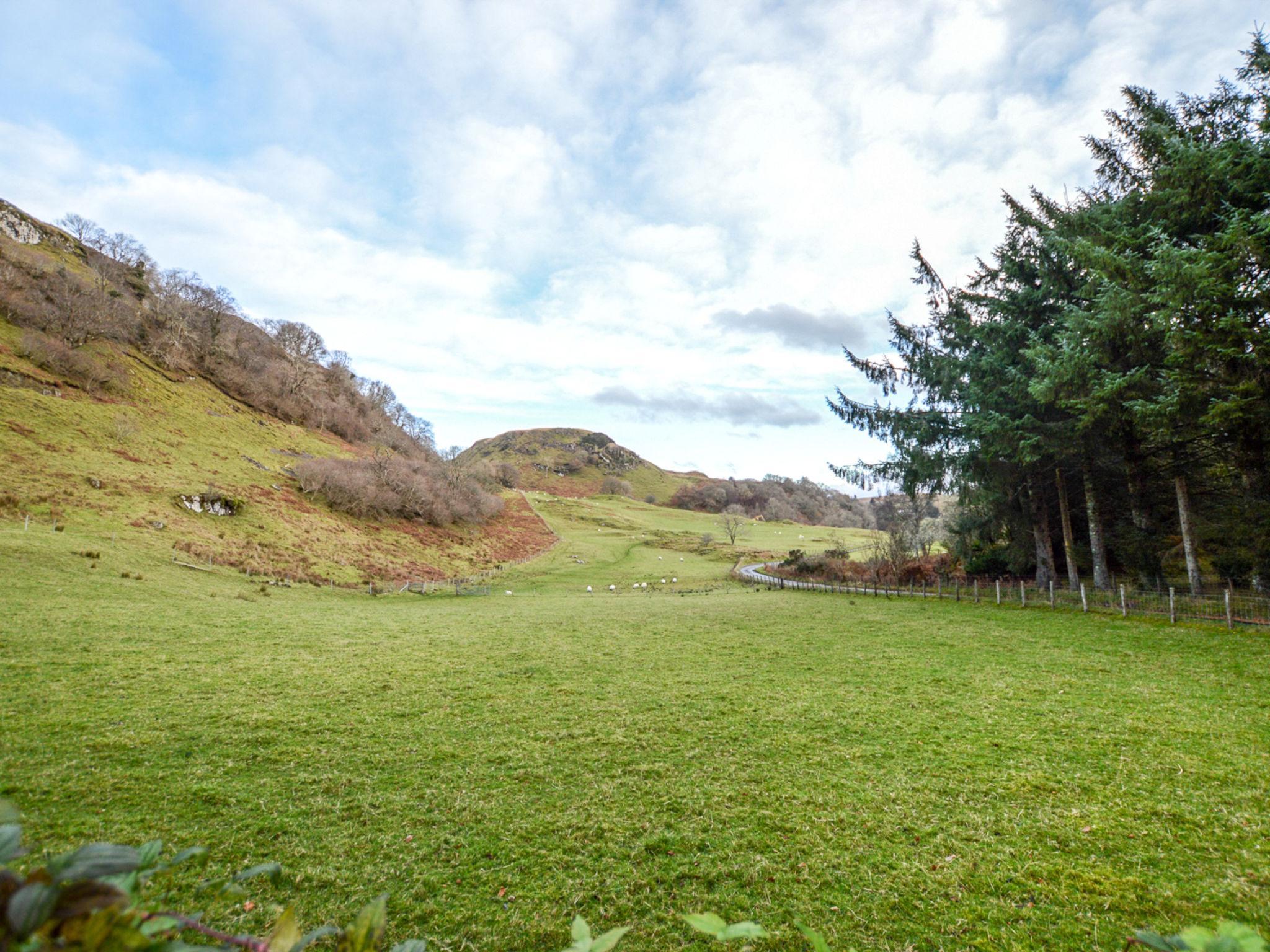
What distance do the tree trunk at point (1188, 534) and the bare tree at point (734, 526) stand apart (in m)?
48.0

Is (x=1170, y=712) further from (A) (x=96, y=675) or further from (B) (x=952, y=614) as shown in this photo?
(A) (x=96, y=675)

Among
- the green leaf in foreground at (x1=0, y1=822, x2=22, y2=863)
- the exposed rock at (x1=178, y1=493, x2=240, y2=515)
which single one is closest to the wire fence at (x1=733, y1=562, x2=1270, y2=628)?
the green leaf in foreground at (x1=0, y1=822, x2=22, y2=863)

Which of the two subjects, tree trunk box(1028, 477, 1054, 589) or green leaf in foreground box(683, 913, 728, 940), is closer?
green leaf in foreground box(683, 913, 728, 940)

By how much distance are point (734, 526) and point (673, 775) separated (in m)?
66.0

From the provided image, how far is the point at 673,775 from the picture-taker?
6.52 m

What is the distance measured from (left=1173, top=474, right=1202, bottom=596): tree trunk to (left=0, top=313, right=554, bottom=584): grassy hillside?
36.8m

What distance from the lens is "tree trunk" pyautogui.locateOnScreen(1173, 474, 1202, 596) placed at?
1586 centimetres

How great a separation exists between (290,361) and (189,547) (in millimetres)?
67056

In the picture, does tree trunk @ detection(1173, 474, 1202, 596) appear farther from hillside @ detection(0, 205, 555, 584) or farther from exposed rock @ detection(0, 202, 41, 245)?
exposed rock @ detection(0, 202, 41, 245)

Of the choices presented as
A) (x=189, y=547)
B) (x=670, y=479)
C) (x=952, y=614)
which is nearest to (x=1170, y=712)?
(x=952, y=614)

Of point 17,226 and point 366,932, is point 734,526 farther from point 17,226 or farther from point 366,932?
point 17,226

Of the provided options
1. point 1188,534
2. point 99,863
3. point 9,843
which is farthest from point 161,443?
point 1188,534

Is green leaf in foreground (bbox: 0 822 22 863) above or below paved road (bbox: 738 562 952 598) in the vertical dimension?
above

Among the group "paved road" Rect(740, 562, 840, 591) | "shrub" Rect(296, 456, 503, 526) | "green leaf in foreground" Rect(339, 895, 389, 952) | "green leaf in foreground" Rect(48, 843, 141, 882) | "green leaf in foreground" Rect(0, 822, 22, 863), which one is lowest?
"paved road" Rect(740, 562, 840, 591)
